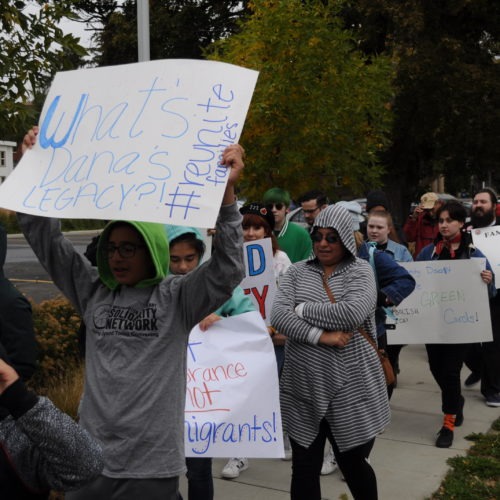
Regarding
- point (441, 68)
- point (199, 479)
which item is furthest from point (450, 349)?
point (441, 68)

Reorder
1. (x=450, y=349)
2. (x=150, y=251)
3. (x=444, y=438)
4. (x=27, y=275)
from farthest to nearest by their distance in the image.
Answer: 1. (x=27, y=275)
2. (x=450, y=349)
3. (x=444, y=438)
4. (x=150, y=251)

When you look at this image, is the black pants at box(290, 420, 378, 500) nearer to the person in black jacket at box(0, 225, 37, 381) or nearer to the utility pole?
the person in black jacket at box(0, 225, 37, 381)

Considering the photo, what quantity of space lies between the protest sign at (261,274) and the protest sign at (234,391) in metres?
1.13

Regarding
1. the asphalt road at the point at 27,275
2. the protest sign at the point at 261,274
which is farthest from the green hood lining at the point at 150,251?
the asphalt road at the point at 27,275

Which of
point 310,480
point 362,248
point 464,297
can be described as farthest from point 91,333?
point 464,297

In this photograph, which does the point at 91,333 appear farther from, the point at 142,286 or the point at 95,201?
the point at 95,201

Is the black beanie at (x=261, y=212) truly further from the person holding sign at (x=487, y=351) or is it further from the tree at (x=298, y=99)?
the person holding sign at (x=487, y=351)

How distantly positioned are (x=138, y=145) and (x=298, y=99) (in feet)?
16.8

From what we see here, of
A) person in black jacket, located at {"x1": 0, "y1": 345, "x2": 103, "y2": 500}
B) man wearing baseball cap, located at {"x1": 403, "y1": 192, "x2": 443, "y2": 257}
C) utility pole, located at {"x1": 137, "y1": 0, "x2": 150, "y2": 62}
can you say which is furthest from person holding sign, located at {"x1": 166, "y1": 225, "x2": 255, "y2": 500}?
man wearing baseball cap, located at {"x1": 403, "y1": 192, "x2": 443, "y2": 257}

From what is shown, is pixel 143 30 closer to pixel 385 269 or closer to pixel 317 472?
pixel 385 269

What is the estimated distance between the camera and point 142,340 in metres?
2.48

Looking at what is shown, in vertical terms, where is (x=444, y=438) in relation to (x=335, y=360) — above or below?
below

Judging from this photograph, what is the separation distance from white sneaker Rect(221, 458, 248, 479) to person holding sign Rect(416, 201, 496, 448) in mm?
1497

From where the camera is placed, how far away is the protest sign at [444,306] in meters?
5.70
